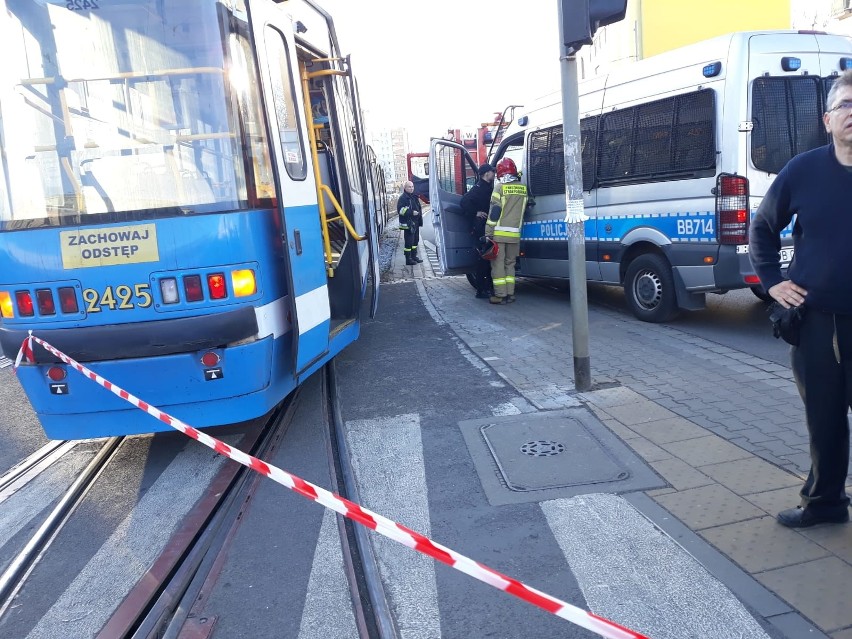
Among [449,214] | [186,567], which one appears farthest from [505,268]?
[186,567]

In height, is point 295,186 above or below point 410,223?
above

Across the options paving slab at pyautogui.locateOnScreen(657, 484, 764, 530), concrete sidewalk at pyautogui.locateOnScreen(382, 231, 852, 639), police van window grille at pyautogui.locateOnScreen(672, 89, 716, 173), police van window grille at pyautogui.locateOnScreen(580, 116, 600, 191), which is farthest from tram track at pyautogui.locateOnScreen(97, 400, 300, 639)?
police van window grille at pyautogui.locateOnScreen(580, 116, 600, 191)

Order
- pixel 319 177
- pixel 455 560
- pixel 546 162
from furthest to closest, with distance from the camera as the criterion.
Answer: pixel 546 162 < pixel 319 177 < pixel 455 560

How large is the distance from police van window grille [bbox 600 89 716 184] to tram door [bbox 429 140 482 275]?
255 centimetres

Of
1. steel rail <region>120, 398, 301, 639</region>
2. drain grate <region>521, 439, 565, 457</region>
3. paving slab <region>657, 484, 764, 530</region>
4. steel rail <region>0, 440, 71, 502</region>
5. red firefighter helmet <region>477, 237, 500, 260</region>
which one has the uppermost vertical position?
red firefighter helmet <region>477, 237, 500, 260</region>

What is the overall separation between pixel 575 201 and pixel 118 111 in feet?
11.0

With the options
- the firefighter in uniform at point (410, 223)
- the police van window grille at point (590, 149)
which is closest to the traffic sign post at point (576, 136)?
the police van window grille at point (590, 149)

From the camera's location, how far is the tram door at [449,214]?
10273 millimetres

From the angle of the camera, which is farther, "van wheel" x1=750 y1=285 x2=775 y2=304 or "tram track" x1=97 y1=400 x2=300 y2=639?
"van wheel" x1=750 y1=285 x2=775 y2=304

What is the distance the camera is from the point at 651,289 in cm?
823

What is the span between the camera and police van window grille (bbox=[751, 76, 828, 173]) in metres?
6.93

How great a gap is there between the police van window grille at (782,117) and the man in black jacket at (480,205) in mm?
4266

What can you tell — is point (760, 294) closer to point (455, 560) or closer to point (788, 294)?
point (788, 294)

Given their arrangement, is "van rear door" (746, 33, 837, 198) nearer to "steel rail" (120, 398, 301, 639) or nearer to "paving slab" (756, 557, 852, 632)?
"paving slab" (756, 557, 852, 632)
